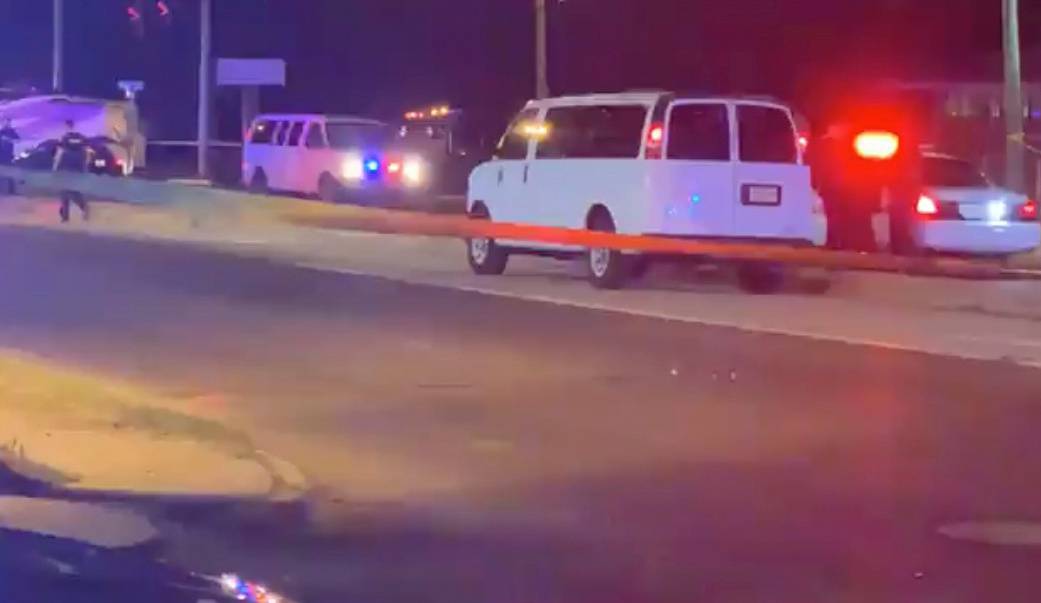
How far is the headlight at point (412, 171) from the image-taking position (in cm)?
3838

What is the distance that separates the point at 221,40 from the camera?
244 ft

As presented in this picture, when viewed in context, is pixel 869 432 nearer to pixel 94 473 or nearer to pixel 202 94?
pixel 94 473

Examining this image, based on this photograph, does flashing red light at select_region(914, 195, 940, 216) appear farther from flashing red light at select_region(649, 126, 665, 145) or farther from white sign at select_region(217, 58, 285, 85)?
white sign at select_region(217, 58, 285, 85)

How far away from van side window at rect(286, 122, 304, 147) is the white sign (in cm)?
1118

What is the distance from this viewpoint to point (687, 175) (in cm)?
2167

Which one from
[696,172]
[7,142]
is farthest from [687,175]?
[7,142]

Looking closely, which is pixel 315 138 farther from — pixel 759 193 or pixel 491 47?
pixel 491 47

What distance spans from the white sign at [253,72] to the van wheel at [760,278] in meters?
29.5

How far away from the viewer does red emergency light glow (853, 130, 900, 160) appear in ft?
79.0

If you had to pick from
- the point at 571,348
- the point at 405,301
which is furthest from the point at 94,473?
the point at 405,301

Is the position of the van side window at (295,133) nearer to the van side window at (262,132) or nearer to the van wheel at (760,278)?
the van side window at (262,132)

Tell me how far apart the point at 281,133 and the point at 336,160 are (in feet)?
8.10

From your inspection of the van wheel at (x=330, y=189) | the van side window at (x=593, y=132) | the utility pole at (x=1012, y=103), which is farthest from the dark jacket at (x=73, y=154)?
the utility pole at (x=1012, y=103)

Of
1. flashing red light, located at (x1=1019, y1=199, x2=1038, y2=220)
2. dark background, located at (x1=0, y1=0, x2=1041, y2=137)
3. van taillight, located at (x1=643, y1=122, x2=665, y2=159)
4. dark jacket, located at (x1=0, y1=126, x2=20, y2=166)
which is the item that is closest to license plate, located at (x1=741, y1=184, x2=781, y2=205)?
van taillight, located at (x1=643, y1=122, x2=665, y2=159)
